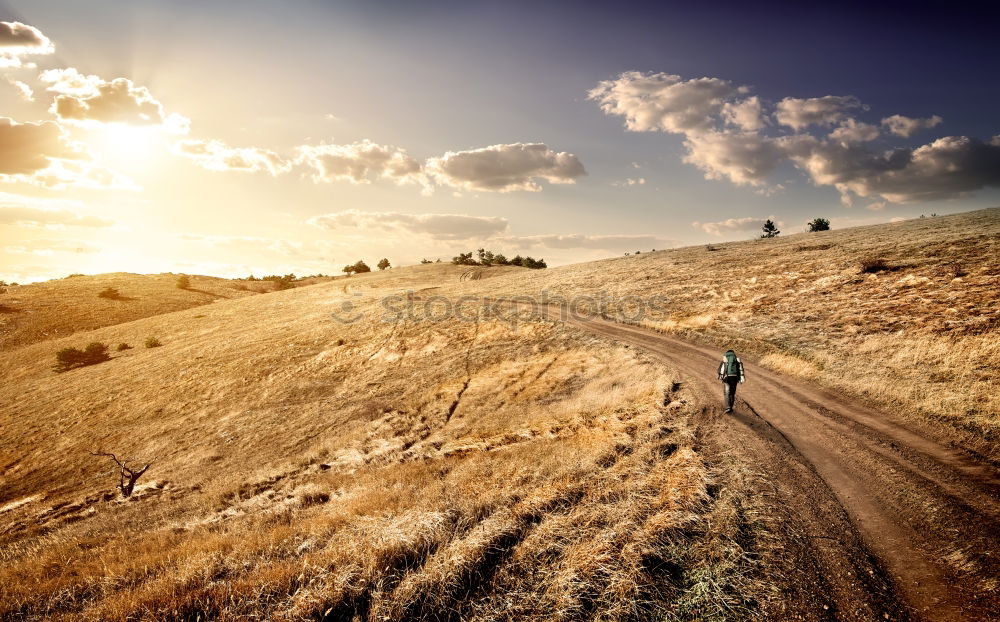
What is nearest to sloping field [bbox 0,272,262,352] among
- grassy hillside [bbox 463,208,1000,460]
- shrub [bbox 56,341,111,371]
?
shrub [bbox 56,341,111,371]

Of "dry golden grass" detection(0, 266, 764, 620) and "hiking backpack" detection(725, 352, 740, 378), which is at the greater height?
"hiking backpack" detection(725, 352, 740, 378)

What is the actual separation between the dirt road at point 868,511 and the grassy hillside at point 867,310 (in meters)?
2.22

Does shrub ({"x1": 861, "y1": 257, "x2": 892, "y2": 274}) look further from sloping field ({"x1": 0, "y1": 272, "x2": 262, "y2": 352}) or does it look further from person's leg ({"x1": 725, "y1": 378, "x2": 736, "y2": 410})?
sloping field ({"x1": 0, "y1": 272, "x2": 262, "y2": 352})

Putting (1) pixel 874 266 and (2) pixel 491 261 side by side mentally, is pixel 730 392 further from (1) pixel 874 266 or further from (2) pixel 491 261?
(2) pixel 491 261

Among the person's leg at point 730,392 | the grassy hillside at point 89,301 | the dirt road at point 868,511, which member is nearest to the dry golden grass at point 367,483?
the dirt road at point 868,511

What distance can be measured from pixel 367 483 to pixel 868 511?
13.6m

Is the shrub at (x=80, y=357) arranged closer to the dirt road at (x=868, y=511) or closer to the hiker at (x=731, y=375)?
the dirt road at (x=868, y=511)

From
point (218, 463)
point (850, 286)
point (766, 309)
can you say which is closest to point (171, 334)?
point (218, 463)

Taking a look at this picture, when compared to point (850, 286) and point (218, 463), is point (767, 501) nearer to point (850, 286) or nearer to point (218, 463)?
point (218, 463)

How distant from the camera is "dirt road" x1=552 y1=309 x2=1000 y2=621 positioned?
5695 mm

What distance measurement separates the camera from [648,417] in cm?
1376

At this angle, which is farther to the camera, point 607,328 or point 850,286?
point 607,328

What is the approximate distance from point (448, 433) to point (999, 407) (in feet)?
62.3

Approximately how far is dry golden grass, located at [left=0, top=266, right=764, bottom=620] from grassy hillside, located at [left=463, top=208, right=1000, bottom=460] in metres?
7.34
